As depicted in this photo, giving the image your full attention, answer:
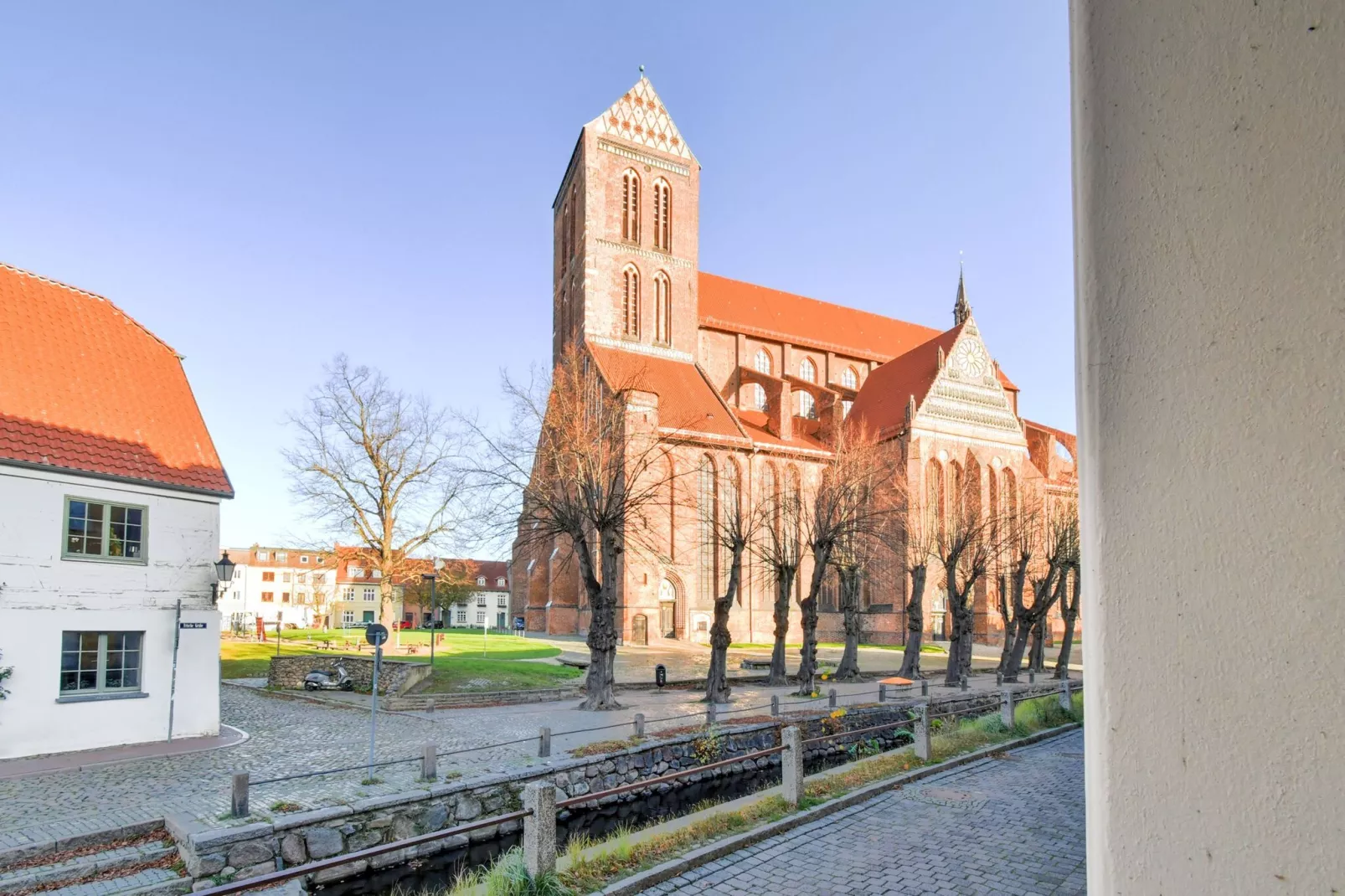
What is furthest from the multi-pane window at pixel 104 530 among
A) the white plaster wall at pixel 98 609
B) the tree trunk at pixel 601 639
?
the tree trunk at pixel 601 639

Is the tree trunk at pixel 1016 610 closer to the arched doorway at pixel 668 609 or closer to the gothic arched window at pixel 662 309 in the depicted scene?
the arched doorway at pixel 668 609

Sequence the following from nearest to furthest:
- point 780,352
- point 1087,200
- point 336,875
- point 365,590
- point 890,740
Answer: point 1087,200 < point 336,875 < point 890,740 < point 780,352 < point 365,590

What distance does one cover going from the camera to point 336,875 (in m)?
10.1

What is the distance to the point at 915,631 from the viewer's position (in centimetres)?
2902

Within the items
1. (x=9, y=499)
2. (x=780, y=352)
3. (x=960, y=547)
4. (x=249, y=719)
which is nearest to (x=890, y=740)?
(x=960, y=547)

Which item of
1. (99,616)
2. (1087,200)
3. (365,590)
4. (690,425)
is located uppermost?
(690,425)

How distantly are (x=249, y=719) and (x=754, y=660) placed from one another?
60.4 ft

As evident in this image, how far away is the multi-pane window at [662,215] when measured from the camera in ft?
158

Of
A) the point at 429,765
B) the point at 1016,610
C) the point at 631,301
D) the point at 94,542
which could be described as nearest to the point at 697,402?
the point at 631,301

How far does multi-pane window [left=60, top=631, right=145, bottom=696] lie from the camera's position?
14638 mm

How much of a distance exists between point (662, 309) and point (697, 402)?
6.54 metres

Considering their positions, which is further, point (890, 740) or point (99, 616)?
point (890, 740)

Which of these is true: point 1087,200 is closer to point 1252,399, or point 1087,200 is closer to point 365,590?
point 1252,399

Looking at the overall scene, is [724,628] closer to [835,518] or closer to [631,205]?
[835,518]
